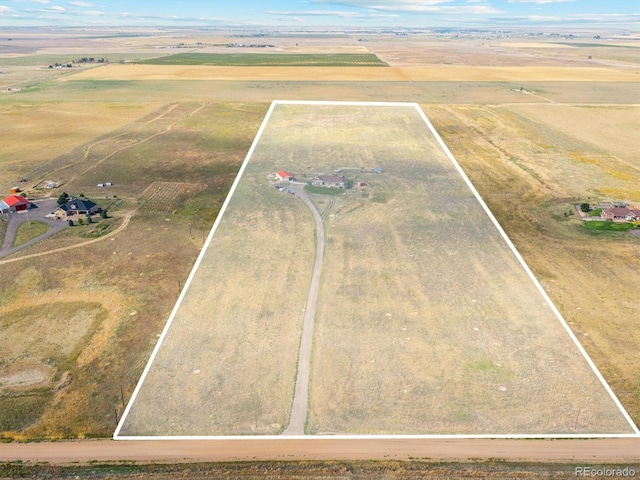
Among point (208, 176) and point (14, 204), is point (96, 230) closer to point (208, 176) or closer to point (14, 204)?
point (14, 204)

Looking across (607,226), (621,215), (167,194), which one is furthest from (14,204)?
(621,215)

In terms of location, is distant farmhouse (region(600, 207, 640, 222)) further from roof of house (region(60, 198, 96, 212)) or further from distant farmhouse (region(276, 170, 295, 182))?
roof of house (region(60, 198, 96, 212))

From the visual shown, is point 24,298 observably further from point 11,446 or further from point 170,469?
point 170,469

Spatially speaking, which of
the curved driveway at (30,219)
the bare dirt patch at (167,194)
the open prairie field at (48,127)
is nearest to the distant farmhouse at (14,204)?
the curved driveway at (30,219)

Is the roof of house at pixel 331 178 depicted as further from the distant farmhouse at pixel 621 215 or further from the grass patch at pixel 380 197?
the distant farmhouse at pixel 621 215

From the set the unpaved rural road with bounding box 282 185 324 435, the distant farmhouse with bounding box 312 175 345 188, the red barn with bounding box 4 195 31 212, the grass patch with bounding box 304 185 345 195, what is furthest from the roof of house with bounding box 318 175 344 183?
the red barn with bounding box 4 195 31 212

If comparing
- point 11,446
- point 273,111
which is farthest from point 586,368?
point 273,111
